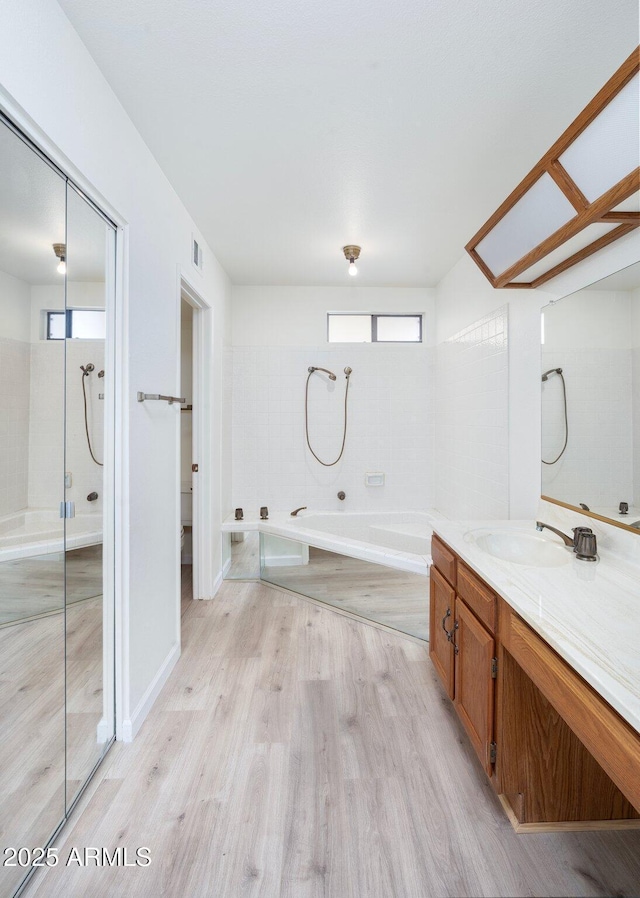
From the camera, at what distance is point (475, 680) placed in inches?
62.4

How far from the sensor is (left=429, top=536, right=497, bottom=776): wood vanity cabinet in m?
1.45

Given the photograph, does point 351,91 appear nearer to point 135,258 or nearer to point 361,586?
point 135,258

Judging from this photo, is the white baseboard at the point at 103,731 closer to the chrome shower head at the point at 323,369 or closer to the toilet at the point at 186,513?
the toilet at the point at 186,513

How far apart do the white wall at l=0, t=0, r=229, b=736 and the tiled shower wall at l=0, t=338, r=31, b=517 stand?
579mm

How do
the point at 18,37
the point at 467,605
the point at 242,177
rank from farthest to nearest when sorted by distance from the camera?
1. the point at 242,177
2. the point at 467,605
3. the point at 18,37

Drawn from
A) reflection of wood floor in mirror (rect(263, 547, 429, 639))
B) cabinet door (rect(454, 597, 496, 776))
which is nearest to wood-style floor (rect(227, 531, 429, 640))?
reflection of wood floor in mirror (rect(263, 547, 429, 639))

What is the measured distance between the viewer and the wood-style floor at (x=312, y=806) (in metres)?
1.23

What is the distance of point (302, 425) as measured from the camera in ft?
13.2

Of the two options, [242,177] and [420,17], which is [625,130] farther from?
[242,177]

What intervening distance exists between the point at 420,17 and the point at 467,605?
6.74 feet

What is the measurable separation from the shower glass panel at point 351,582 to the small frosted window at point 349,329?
2025 millimetres

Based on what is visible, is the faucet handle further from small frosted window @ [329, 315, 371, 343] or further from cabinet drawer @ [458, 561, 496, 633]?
small frosted window @ [329, 315, 371, 343]

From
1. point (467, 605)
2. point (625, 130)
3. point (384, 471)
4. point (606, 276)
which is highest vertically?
point (625, 130)

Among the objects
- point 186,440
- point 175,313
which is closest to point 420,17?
point 175,313
